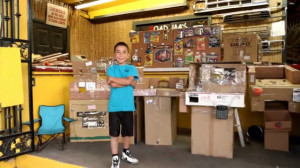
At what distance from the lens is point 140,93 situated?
3.10 meters

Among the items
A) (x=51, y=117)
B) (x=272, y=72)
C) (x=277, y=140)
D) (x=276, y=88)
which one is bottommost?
Answer: (x=277, y=140)

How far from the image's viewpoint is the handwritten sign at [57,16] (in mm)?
5762

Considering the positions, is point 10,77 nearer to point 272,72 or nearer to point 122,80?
point 122,80

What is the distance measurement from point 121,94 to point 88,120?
3.67 feet

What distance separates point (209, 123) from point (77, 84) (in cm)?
192

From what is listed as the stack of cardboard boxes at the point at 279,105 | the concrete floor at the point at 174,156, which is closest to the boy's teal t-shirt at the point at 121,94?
the concrete floor at the point at 174,156

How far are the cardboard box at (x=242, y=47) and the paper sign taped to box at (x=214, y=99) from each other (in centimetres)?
121

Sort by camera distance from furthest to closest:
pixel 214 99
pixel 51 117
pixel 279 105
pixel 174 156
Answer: pixel 51 117 → pixel 279 105 → pixel 174 156 → pixel 214 99

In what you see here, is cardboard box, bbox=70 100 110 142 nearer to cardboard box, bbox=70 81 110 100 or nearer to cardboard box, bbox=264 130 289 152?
cardboard box, bbox=70 81 110 100

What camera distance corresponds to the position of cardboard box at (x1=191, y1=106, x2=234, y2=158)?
257cm

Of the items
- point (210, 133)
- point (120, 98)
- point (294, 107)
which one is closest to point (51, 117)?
point (120, 98)

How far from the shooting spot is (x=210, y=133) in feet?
8.67

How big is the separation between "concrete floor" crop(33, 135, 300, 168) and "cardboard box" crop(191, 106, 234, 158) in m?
0.09

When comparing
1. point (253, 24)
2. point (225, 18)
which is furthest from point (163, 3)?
point (253, 24)
